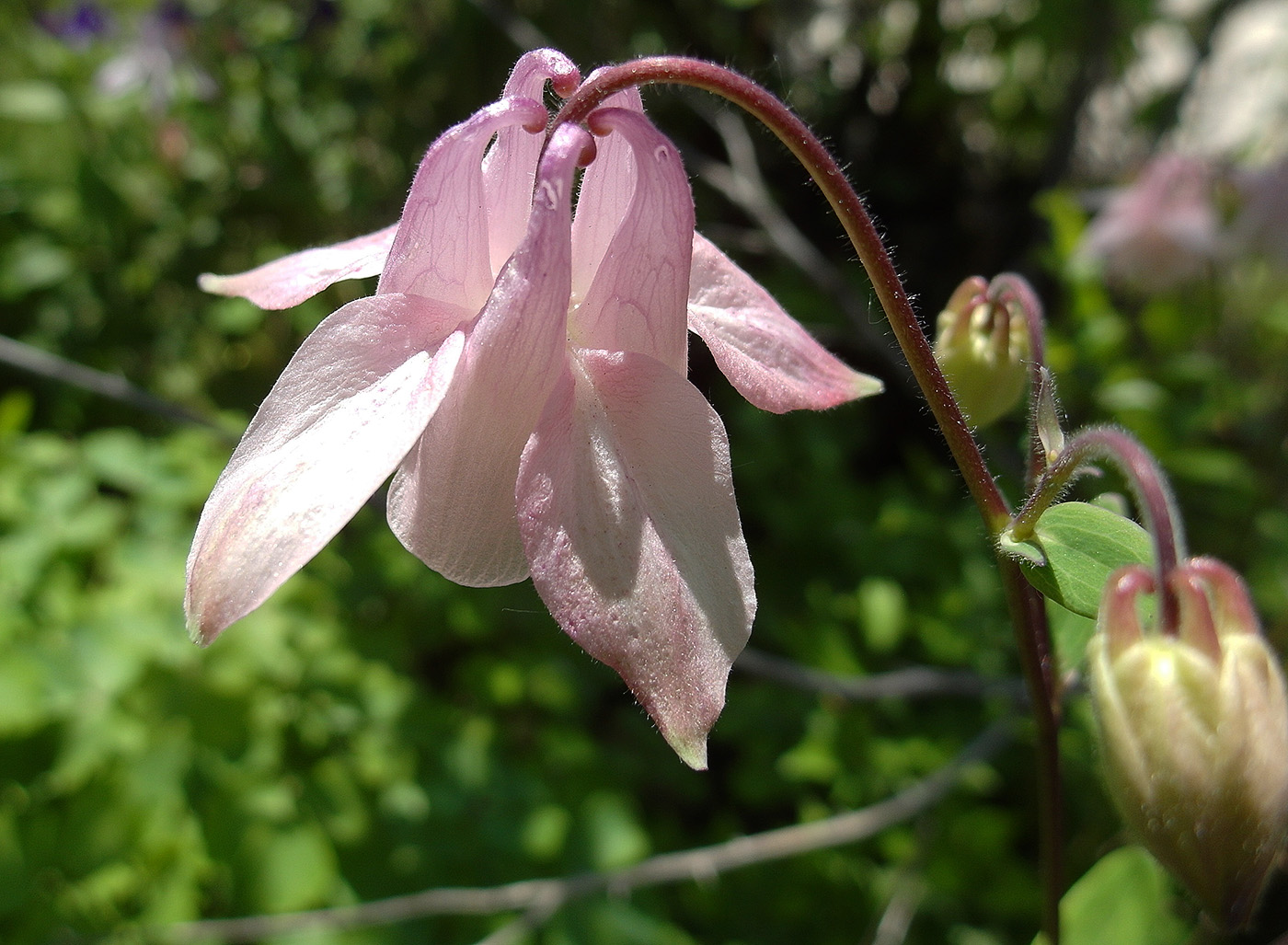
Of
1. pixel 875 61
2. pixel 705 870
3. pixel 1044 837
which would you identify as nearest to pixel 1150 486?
pixel 1044 837

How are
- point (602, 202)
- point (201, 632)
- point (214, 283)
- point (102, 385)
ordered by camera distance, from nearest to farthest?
point (201, 632)
point (602, 202)
point (214, 283)
point (102, 385)

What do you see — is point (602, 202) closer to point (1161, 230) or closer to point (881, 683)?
point (881, 683)

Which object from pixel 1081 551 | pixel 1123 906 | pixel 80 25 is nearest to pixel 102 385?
pixel 1081 551

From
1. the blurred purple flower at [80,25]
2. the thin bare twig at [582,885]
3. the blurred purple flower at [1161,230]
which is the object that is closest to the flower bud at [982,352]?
the thin bare twig at [582,885]

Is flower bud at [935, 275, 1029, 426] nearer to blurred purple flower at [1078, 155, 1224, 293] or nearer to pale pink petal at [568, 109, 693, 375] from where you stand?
pale pink petal at [568, 109, 693, 375]

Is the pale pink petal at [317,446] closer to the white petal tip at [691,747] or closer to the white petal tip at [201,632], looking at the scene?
the white petal tip at [201,632]
